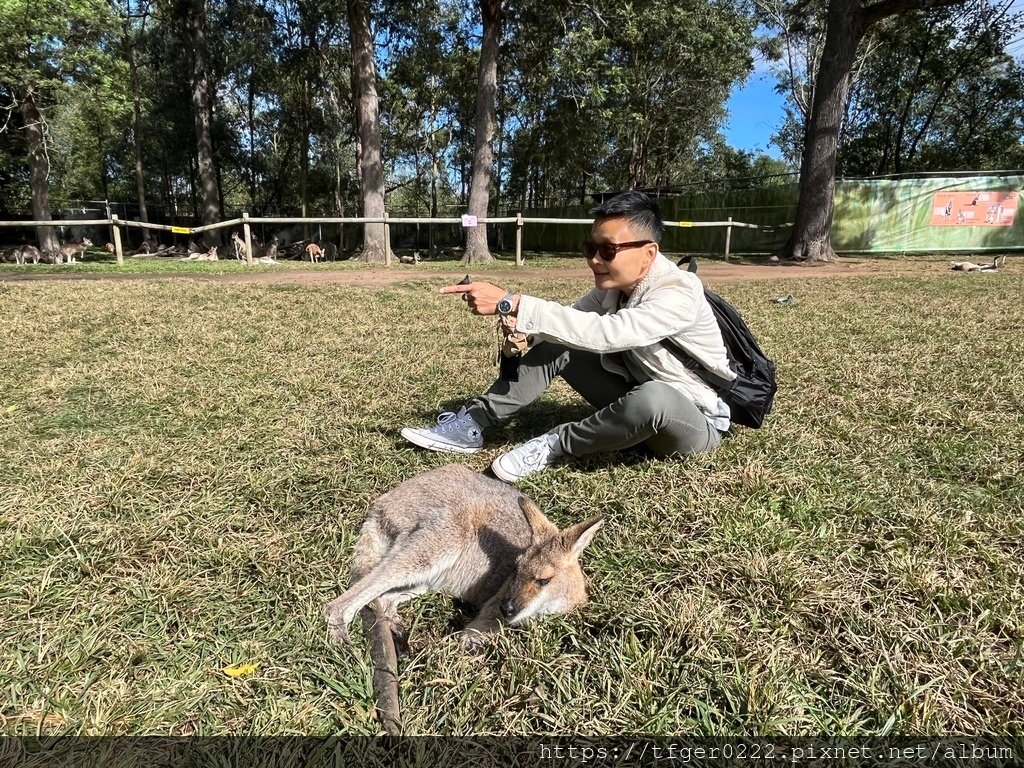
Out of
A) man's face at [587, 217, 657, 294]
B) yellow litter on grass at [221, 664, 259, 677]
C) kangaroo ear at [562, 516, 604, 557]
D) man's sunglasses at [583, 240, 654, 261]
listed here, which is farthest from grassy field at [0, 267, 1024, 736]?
man's sunglasses at [583, 240, 654, 261]

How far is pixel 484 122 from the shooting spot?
17.1 meters

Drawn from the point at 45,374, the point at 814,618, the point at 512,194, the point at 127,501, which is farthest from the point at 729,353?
the point at 512,194

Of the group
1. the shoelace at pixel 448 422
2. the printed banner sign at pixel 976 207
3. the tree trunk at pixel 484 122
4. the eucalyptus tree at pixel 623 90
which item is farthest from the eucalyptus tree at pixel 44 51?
the printed banner sign at pixel 976 207

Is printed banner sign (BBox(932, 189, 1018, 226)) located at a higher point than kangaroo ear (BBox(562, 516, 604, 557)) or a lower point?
higher

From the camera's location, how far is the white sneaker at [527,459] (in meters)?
2.99

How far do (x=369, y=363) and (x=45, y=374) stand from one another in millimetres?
2466

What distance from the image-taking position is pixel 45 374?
4.70 metres

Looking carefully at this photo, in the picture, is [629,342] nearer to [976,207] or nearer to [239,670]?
[239,670]

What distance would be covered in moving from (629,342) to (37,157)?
22.1m

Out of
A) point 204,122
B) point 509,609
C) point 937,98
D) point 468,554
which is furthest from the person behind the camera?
point 937,98

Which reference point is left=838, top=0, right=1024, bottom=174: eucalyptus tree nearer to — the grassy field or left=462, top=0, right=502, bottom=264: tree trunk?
left=462, top=0, right=502, bottom=264: tree trunk

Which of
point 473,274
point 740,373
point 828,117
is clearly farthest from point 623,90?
point 740,373

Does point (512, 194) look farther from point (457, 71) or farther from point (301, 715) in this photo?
point (301, 715)

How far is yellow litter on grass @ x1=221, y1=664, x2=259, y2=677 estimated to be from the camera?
180 cm
